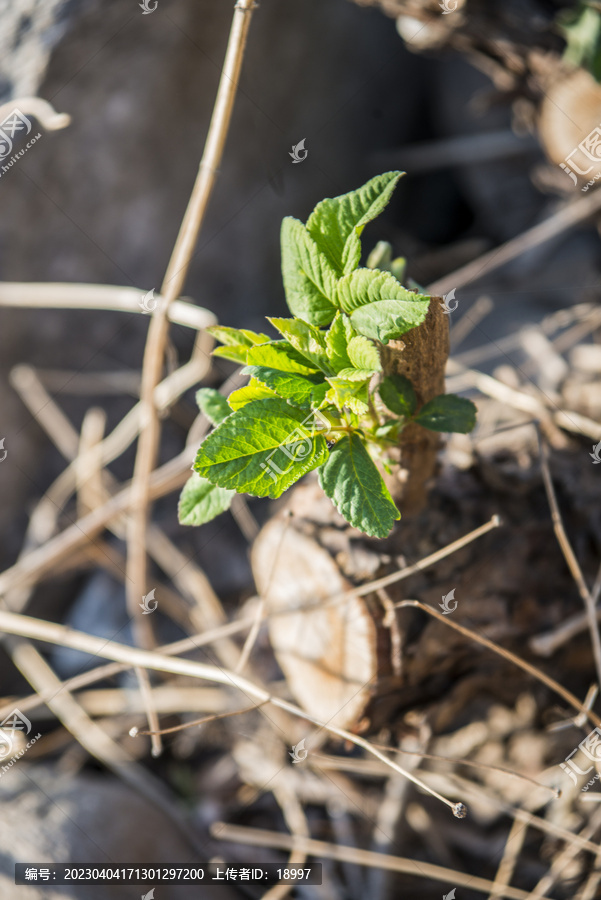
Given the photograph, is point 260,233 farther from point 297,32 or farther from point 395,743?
point 395,743

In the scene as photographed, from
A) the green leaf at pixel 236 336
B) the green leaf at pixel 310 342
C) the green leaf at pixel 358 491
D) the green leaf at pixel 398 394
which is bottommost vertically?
the green leaf at pixel 358 491

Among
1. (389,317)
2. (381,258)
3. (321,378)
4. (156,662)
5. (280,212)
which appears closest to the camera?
(389,317)

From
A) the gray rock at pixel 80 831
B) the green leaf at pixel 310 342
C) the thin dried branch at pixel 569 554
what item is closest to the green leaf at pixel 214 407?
the green leaf at pixel 310 342

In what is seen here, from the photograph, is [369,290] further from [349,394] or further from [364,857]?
[364,857]

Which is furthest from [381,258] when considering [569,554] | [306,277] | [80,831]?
[80,831]

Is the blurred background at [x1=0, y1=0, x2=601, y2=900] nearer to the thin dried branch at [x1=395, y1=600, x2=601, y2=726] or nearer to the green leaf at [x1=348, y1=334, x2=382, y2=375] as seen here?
the thin dried branch at [x1=395, y1=600, x2=601, y2=726]

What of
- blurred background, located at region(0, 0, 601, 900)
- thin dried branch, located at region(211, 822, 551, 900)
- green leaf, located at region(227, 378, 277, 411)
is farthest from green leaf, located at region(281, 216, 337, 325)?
thin dried branch, located at region(211, 822, 551, 900)

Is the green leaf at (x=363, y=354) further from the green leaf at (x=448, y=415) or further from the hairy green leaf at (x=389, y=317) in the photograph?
the green leaf at (x=448, y=415)
